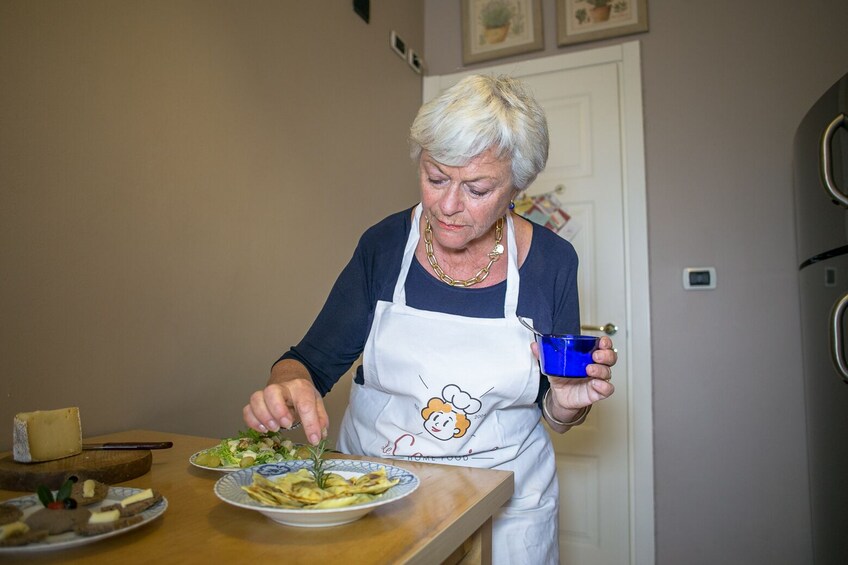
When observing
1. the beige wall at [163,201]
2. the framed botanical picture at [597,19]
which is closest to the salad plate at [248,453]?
the beige wall at [163,201]

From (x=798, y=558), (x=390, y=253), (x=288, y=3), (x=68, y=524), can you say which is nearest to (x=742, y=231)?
(x=798, y=558)

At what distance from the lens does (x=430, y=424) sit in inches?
49.5

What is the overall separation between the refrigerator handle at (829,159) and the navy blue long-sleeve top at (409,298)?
32.3 inches

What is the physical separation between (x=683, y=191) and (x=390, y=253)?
1.76m

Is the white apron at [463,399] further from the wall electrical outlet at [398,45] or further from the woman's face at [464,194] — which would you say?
the wall electrical outlet at [398,45]

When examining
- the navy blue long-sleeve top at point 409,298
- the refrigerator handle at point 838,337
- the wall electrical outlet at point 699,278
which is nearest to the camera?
the navy blue long-sleeve top at point 409,298

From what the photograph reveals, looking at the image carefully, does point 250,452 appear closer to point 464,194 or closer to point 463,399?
point 463,399

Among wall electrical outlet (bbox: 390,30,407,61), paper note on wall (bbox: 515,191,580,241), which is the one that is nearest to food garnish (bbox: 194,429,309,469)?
paper note on wall (bbox: 515,191,580,241)

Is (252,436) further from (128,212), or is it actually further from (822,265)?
(822,265)

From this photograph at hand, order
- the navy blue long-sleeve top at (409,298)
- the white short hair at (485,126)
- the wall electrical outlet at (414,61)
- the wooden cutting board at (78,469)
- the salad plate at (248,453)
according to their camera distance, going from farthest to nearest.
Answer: the wall electrical outlet at (414,61)
the navy blue long-sleeve top at (409,298)
the white short hair at (485,126)
the salad plate at (248,453)
the wooden cutting board at (78,469)

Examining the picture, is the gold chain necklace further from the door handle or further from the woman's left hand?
the door handle

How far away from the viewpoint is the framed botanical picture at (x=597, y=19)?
2758mm

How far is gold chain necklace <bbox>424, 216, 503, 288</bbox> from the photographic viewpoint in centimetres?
138

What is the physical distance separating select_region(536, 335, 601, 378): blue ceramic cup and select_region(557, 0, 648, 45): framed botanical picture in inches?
87.8
